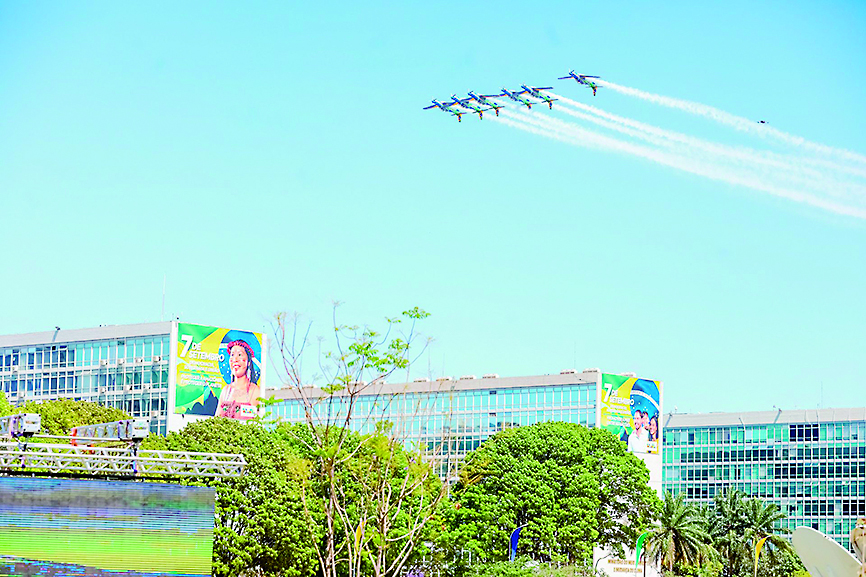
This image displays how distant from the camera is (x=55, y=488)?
119ft

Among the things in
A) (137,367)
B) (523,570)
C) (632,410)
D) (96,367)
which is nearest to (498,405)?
(632,410)

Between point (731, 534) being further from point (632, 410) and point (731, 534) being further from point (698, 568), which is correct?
point (632, 410)

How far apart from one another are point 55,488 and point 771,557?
4106 centimetres

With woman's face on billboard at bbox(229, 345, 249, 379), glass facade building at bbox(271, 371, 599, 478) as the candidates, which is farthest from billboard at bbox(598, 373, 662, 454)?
woman's face on billboard at bbox(229, 345, 249, 379)

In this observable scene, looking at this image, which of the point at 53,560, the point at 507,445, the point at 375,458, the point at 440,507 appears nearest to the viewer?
the point at 53,560

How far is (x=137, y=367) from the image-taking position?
7738cm

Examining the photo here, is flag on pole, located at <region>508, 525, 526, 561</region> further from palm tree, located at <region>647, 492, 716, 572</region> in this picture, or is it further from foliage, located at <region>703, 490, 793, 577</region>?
foliage, located at <region>703, 490, 793, 577</region>

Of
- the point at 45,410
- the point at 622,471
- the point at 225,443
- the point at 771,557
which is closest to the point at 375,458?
the point at 225,443

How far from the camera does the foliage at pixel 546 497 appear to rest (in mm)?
55562

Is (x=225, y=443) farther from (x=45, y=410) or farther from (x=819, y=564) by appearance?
(x=819, y=564)

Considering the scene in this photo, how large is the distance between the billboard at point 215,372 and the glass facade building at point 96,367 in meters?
0.99

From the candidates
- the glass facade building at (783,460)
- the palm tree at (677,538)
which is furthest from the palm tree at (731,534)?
the glass facade building at (783,460)

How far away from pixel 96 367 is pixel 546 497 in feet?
114

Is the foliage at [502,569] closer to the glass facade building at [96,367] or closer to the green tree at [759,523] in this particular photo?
the green tree at [759,523]
